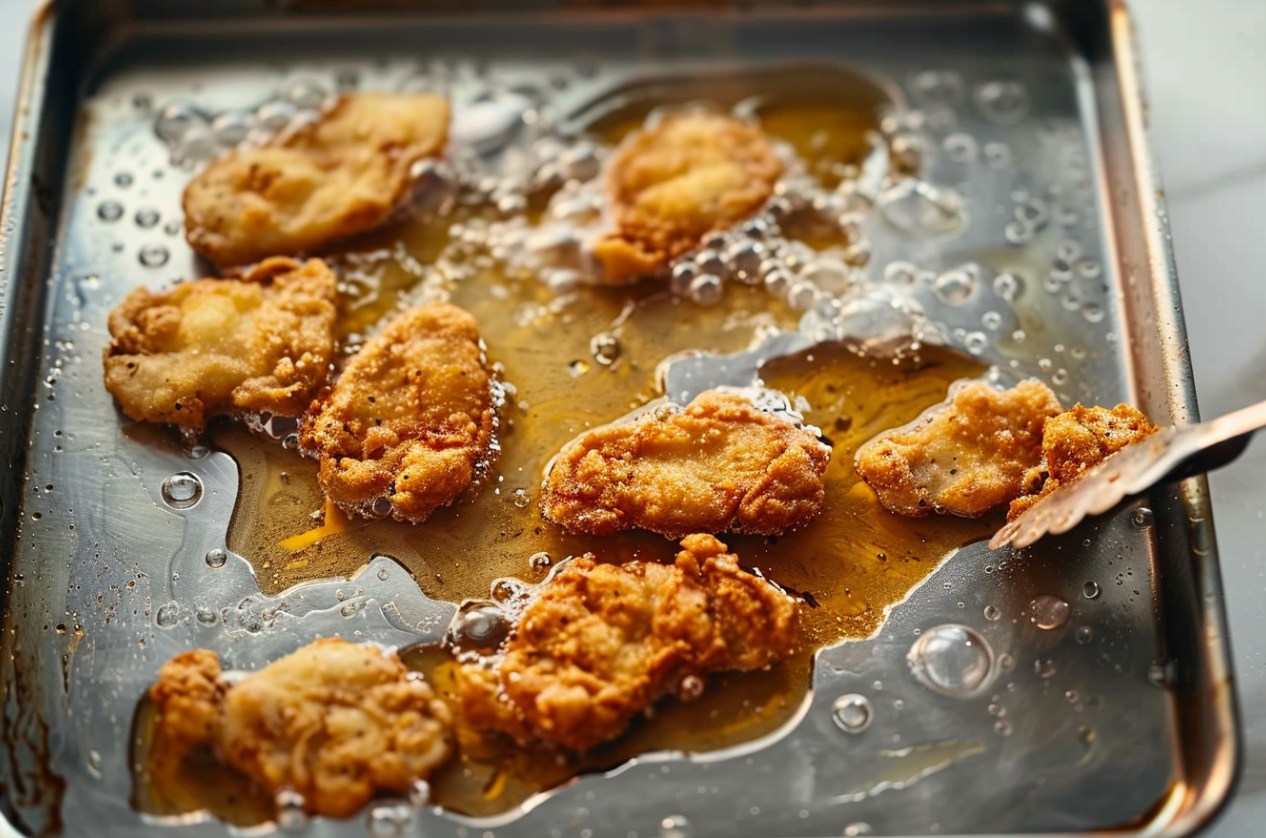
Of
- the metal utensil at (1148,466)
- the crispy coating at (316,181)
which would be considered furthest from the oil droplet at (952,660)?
the crispy coating at (316,181)

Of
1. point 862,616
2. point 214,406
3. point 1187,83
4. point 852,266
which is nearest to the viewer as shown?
point 862,616

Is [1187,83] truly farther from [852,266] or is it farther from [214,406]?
[214,406]

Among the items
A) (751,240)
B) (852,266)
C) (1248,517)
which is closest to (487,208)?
(751,240)

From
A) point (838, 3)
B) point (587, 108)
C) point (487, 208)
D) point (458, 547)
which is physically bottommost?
point (458, 547)

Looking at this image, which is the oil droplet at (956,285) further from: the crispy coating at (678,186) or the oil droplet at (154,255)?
the oil droplet at (154,255)

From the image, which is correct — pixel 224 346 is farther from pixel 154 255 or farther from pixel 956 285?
pixel 956 285

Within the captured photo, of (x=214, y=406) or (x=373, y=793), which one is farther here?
(x=214, y=406)

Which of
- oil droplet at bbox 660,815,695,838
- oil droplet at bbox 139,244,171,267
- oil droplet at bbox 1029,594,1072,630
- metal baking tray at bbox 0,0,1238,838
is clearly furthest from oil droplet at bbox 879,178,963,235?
oil droplet at bbox 139,244,171,267
